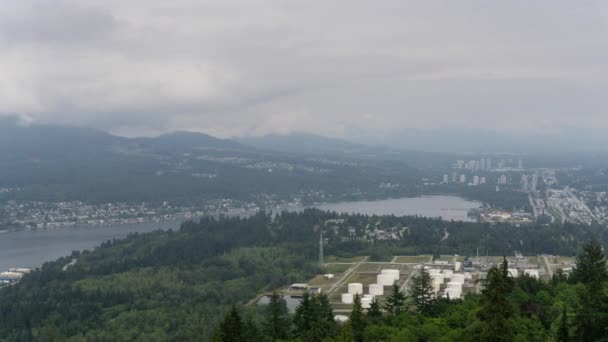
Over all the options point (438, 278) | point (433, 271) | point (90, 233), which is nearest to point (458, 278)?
point (438, 278)

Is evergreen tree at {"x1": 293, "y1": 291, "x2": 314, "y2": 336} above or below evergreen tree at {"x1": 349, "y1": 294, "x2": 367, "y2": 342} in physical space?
below

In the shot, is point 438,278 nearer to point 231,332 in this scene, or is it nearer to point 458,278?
point 458,278

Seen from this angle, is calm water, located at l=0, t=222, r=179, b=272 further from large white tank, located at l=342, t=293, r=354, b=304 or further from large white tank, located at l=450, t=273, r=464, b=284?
large white tank, located at l=450, t=273, r=464, b=284

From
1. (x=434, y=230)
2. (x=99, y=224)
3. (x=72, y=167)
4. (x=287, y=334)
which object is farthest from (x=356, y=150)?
(x=287, y=334)

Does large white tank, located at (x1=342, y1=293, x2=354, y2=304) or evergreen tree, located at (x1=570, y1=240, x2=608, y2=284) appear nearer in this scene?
evergreen tree, located at (x1=570, y1=240, x2=608, y2=284)

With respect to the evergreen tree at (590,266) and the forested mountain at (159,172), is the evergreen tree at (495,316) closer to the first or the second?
the evergreen tree at (590,266)

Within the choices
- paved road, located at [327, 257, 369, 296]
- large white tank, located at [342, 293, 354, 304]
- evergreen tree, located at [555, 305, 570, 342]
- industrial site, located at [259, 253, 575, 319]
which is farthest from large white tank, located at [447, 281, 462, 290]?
evergreen tree, located at [555, 305, 570, 342]

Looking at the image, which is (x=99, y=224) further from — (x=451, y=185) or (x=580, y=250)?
(x=451, y=185)
